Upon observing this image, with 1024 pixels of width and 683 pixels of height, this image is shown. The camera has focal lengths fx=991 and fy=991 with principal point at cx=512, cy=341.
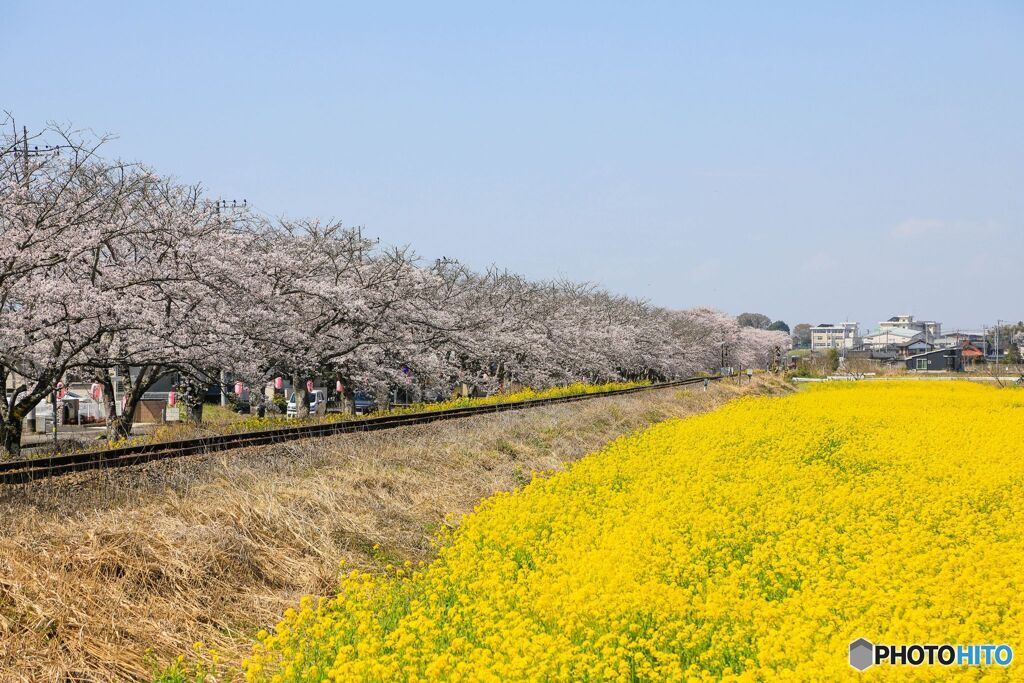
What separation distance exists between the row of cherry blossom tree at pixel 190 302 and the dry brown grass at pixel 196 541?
5132mm

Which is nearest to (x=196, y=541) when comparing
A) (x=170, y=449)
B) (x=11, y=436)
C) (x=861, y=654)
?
(x=861, y=654)

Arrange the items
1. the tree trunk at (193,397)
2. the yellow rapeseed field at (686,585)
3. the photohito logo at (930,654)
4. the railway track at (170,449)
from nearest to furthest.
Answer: the photohito logo at (930,654), the yellow rapeseed field at (686,585), the railway track at (170,449), the tree trunk at (193,397)

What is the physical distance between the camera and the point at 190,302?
875 inches

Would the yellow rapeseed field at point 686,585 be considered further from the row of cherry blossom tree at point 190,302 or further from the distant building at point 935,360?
the distant building at point 935,360

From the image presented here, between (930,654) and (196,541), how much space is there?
643 cm

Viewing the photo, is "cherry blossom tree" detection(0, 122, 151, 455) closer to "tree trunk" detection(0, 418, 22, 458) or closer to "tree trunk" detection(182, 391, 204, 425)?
"tree trunk" detection(0, 418, 22, 458)

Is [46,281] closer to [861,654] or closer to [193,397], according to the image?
[193,397]

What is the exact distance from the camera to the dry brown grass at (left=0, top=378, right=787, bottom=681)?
7.47m

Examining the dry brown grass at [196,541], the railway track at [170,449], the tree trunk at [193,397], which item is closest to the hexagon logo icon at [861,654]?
the dry brown grass at [196,541]

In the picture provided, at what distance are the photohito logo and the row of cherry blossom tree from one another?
1598 cm

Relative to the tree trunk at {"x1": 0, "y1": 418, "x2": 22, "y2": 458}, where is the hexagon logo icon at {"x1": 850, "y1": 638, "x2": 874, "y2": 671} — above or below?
below

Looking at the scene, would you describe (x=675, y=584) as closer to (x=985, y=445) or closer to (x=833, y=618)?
(x=833, y=618)

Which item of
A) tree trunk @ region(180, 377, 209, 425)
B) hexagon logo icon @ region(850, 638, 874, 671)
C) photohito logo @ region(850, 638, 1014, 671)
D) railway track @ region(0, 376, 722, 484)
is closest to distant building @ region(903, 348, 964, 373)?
tree trunk @ region(180, 377, 209, 425)

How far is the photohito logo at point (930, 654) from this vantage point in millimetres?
5711
